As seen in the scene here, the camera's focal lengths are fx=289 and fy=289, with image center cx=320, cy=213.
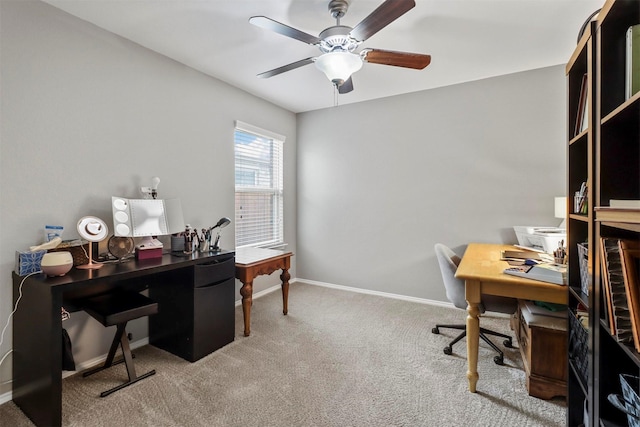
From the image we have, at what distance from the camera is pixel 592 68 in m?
1.08

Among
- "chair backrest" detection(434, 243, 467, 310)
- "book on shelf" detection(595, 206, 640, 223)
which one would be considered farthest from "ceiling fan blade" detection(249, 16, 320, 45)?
"chair backrest" detection(434, 243, 467, 310)

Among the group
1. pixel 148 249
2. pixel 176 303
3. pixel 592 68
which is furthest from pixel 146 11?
pixel 592 68

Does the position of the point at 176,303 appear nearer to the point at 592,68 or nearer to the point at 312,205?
the point at 312,205

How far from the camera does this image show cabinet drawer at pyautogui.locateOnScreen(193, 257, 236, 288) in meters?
2.16

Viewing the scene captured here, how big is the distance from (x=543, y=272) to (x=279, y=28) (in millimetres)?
2114

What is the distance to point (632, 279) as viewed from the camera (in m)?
0.85

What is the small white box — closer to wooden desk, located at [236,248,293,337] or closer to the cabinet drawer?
wooden desk, located at [236,248,293,337]

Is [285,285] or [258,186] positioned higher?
[258,186]

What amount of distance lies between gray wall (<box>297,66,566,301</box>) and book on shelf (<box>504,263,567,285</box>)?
1216 mm

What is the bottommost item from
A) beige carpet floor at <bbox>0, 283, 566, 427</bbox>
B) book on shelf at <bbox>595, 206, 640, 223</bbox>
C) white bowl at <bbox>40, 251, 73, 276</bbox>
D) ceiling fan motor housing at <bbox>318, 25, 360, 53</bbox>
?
beige carpet floor at <bbox>0, 283, 566, 427</bbox>

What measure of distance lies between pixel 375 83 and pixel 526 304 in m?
2.49

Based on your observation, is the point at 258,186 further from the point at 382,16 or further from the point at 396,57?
the point at 382,16

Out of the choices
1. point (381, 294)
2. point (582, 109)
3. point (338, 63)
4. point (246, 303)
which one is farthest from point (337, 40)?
point (381, 294)

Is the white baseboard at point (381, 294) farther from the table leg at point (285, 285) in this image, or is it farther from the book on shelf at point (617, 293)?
the book on shelf at point (617, 293)
